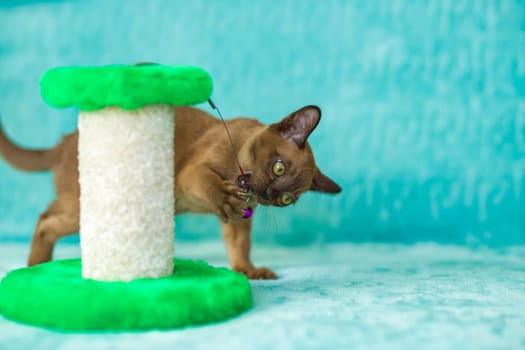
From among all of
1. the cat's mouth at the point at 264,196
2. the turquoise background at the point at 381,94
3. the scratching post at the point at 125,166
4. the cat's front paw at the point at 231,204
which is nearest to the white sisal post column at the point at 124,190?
the scratching post at the point at 125,166

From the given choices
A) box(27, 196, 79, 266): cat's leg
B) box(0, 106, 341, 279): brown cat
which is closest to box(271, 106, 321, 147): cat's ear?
box(0, 106, 341, 279): brown cat

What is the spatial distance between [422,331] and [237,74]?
1.59 meters

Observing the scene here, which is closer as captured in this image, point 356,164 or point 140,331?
point 140,331

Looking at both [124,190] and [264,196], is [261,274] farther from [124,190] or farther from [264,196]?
[124,190]

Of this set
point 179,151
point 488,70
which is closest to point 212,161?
point 179,151

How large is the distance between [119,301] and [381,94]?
161cm

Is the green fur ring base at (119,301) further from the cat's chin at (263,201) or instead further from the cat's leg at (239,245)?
the cat's leg at (239,245)

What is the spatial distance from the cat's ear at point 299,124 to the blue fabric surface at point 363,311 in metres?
0.38

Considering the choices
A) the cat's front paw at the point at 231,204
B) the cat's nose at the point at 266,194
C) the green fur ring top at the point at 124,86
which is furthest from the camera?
the cat's nose at the point at 266,194

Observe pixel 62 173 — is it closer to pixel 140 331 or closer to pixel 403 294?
pixel 140 331

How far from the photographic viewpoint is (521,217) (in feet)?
9.00

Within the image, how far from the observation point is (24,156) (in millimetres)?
2213

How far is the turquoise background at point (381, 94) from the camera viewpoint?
2.75 meters

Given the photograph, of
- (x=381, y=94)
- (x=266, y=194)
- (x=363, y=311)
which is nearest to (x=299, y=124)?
(x=266, y=194)
